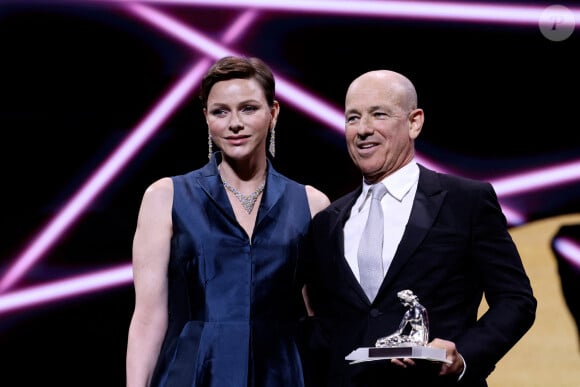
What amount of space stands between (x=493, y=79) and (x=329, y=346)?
1649 mm

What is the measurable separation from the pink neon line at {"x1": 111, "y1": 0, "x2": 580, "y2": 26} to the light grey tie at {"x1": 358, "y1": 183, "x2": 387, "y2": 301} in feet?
5.19

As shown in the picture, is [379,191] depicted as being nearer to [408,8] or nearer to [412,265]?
[412,265]

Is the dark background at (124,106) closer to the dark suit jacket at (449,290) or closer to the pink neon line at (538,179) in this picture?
the pink neon line at (538,179)

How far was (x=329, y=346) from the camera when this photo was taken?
6.94 ft

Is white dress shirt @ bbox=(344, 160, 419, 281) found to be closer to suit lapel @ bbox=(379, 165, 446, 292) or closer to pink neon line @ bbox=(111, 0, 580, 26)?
suit lapel @ bbox=(379, 165, 446, 292)

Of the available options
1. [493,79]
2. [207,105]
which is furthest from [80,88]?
[493,79]

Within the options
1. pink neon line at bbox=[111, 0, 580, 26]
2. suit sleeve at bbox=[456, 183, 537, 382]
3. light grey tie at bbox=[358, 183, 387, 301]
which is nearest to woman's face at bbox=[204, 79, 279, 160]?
light grey tie at bbox=[358, 183, 387, 301]

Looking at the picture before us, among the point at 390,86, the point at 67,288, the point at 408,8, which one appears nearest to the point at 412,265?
the point at 390,86

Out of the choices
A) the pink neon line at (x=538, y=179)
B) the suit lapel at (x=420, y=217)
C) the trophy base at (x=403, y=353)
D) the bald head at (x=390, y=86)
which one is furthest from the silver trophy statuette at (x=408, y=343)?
the pink neon line at (x=538, y=179)

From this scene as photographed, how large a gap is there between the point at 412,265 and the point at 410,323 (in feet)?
0.62

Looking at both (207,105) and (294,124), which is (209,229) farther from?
(294,124)

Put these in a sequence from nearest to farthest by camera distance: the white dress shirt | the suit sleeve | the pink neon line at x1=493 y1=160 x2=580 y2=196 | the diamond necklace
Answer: the suit sleeve
the white dress shirt
the diamond necklace
the pink neon line at x1=493 y1=160 x2=580 y2=196

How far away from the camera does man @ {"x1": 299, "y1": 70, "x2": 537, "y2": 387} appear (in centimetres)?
195

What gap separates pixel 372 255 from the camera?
6.60 feet
